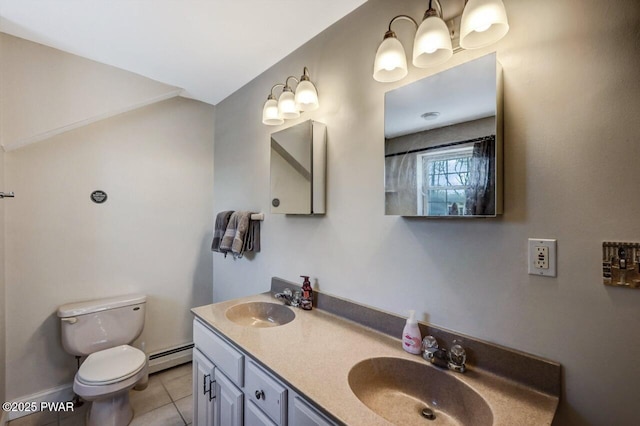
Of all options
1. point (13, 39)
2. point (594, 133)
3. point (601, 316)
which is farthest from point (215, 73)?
point (601, 316)

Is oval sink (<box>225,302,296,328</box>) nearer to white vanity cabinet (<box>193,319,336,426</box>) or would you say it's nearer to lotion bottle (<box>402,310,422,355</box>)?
white vanity cabinet (<box>193,319,336,426</box>)

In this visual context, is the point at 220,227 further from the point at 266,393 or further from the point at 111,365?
the point at 266,393

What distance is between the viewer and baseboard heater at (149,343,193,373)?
238 cm

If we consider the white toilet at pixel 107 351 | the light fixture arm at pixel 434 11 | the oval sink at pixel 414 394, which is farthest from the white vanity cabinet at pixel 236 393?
the light fixture arm at pixel 434 11

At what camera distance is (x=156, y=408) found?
1.99 metres

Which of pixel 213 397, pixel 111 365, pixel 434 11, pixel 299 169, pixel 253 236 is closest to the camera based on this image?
pixel 434 11

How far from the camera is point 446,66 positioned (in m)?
1.10

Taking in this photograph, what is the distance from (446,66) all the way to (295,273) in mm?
1347

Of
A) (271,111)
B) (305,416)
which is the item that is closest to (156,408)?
(305,416)

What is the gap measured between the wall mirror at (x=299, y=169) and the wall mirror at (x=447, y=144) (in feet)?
1.48

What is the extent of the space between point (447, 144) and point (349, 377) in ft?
2.96

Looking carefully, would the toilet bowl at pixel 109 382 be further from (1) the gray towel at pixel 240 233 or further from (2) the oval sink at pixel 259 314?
(1) the gray towel at pixel 240 233

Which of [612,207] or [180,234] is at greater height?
[612,207]

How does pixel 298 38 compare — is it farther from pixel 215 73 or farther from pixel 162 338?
pixel 162 338
